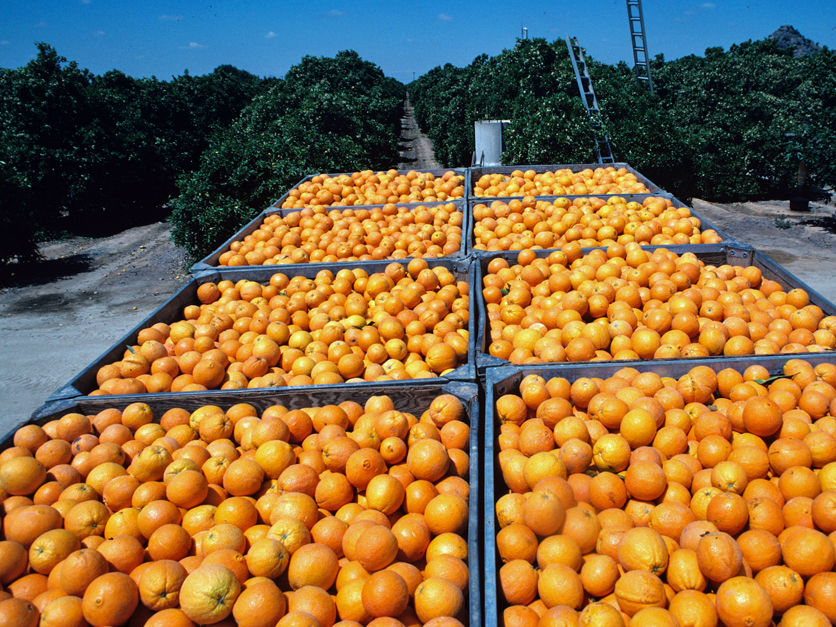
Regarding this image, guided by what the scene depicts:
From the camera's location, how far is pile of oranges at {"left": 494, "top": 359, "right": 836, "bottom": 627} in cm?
191

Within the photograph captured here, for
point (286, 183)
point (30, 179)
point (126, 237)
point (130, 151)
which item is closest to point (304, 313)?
point (286, 183)

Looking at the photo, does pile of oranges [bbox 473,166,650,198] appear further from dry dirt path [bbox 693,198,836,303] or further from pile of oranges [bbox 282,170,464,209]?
dry dirt path [bbox 693,198,836,303]

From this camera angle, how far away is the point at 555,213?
6.61 metres

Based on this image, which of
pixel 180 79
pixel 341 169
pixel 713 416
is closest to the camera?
pixel 713 416

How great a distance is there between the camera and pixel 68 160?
1452 centimetres

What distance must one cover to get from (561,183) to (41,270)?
1267cm

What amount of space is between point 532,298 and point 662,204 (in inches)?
131

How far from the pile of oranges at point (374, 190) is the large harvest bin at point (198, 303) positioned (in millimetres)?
2743

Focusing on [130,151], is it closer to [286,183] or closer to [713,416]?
[286,183]

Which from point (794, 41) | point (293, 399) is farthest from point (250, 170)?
point (794, 41)

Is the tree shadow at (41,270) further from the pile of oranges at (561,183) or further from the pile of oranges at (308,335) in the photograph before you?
the pile of oranges at (561,183)

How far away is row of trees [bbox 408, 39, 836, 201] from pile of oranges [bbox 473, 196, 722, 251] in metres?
6.69

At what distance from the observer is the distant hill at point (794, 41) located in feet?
144

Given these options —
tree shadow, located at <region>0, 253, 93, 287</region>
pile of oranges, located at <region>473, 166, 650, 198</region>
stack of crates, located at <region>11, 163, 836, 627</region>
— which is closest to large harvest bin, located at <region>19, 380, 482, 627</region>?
stack of crates, located at <region>11, 163, 836, 627</region>
